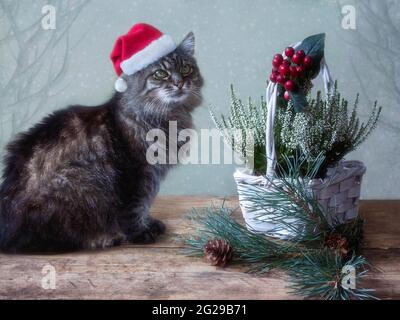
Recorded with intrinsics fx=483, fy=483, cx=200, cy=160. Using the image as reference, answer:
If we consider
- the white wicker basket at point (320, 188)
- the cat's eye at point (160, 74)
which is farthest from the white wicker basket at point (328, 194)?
the cat's eye at point (160, 74)

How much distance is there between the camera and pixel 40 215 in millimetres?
874

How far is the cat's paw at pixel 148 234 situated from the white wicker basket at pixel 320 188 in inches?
7.4

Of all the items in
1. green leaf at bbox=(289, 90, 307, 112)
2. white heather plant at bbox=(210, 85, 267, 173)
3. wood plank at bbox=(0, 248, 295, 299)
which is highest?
green leaf at bbox=(289, 90, 307, 112)

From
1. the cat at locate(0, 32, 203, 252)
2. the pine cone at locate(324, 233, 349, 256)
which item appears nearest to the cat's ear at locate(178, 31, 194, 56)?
the cat at locate(0, 32, 203, 252)

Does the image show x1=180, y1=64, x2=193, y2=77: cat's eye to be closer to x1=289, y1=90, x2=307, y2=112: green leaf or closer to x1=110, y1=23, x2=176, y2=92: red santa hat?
x1=110, y1=23, x2=176, y2=92: red santa hat

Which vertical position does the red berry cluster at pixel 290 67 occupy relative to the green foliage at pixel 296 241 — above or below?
above

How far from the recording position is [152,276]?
2.63 ft

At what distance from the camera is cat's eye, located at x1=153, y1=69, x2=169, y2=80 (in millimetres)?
960

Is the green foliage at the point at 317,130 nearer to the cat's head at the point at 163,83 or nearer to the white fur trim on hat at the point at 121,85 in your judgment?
the cat's head at the point at 163,83

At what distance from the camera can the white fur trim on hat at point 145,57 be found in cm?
95

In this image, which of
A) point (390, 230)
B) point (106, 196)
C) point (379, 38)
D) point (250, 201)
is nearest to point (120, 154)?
point (106, 196)

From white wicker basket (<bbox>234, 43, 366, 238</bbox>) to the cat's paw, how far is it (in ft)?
0.62

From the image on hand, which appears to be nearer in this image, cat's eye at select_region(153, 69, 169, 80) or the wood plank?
the wood plank
